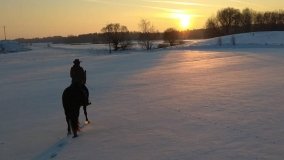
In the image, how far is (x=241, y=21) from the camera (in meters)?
126

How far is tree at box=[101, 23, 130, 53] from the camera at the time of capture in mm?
110906

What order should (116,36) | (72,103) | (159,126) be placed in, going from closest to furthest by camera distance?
(72,103), (159,126), (116,36)

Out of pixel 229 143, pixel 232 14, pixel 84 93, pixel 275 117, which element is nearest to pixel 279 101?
pixel 275 117

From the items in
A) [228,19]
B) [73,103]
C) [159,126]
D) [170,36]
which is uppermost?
[228,19]

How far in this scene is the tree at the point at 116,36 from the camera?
11091 centimetres

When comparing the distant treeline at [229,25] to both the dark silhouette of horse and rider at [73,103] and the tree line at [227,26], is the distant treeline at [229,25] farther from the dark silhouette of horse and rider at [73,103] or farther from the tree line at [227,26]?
the dark silhouette of horse and rider at [73,103]

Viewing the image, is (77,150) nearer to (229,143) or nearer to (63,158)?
(63,158)

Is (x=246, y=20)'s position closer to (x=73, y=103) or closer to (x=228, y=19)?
(x=228, y=19)

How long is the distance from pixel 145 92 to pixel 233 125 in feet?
27.1

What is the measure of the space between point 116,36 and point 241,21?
125ft

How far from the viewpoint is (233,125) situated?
35.0ft

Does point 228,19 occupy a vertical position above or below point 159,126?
above

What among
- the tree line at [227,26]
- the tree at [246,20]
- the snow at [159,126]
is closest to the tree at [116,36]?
the tree line at [227,26]

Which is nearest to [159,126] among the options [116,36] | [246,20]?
[116,36]
